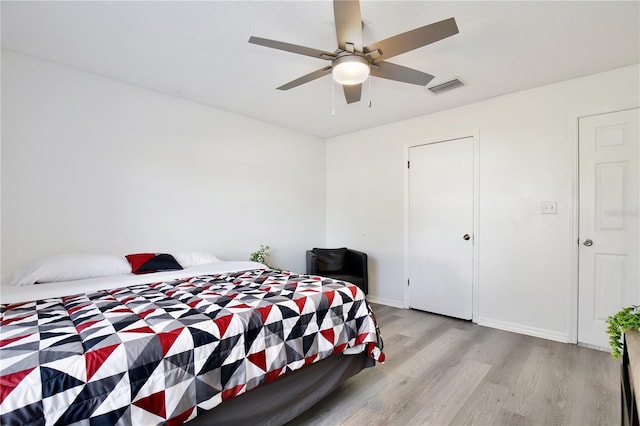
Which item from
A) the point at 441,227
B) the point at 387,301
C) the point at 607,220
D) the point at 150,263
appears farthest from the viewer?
the point at 387,301

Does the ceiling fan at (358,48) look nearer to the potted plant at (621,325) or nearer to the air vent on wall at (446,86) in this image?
the air vent on wall at (446,86)

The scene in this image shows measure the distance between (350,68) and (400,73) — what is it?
419mm

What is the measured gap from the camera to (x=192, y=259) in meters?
2.96

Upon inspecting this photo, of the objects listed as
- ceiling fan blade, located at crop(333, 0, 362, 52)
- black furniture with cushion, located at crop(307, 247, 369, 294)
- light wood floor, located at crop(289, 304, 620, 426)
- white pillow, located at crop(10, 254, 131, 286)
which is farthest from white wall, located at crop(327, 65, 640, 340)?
white pillow, located at crop(10, 254, 131, 286)

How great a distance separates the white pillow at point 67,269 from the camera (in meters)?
2.17

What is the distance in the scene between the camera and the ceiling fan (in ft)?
5.19

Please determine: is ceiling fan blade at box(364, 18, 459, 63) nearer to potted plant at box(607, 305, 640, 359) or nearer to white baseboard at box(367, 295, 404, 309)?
potted plant at box(607, 305, 640, 359)

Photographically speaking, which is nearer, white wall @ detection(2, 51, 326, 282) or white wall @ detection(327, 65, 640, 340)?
white wall @ detection(2, 51, 326, 282)

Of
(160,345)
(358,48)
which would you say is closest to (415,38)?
(358,48)

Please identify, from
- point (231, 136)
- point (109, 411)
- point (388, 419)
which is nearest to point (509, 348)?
point (388, 419)

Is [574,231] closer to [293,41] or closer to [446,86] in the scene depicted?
[446,86]

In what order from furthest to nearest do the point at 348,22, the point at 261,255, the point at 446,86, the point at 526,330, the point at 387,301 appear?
the point at 387,301 → the point at 261,255 → the point at 526,330 → the point at 446,86 → the point at 348,22

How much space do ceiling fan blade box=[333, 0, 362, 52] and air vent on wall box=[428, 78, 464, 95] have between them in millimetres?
1443

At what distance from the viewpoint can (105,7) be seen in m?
1.91
